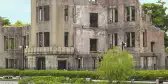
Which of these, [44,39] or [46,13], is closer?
[44,39]

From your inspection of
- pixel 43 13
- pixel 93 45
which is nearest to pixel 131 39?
pixel 93 45

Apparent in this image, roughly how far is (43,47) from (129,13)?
12.8 m

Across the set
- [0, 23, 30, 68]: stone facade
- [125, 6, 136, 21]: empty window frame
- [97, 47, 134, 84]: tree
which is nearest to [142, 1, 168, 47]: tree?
A: [125, 6, 136, 21]: empty window frame

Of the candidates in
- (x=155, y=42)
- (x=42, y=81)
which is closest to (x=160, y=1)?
(x=155, y=42)

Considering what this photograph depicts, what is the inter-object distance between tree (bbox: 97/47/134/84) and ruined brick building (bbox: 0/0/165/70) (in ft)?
67.9

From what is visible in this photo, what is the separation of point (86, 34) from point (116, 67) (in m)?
25.3

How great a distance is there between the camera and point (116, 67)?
33.6 metres

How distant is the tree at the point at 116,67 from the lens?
3353 cm

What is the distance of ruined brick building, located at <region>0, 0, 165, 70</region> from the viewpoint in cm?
5653

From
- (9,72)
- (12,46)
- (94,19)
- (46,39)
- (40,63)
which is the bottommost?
(9,72)

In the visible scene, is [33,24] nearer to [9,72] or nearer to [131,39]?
[9,72]

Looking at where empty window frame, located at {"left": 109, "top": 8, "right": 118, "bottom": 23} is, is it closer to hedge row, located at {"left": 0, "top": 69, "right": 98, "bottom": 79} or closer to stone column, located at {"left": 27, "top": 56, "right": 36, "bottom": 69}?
stone column, located at {"left": 27, "top": 56, "right": 36, "bottom": 69}

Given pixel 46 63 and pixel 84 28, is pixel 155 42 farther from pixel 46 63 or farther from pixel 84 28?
pixel 46 63

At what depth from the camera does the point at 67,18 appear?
2290 inches
